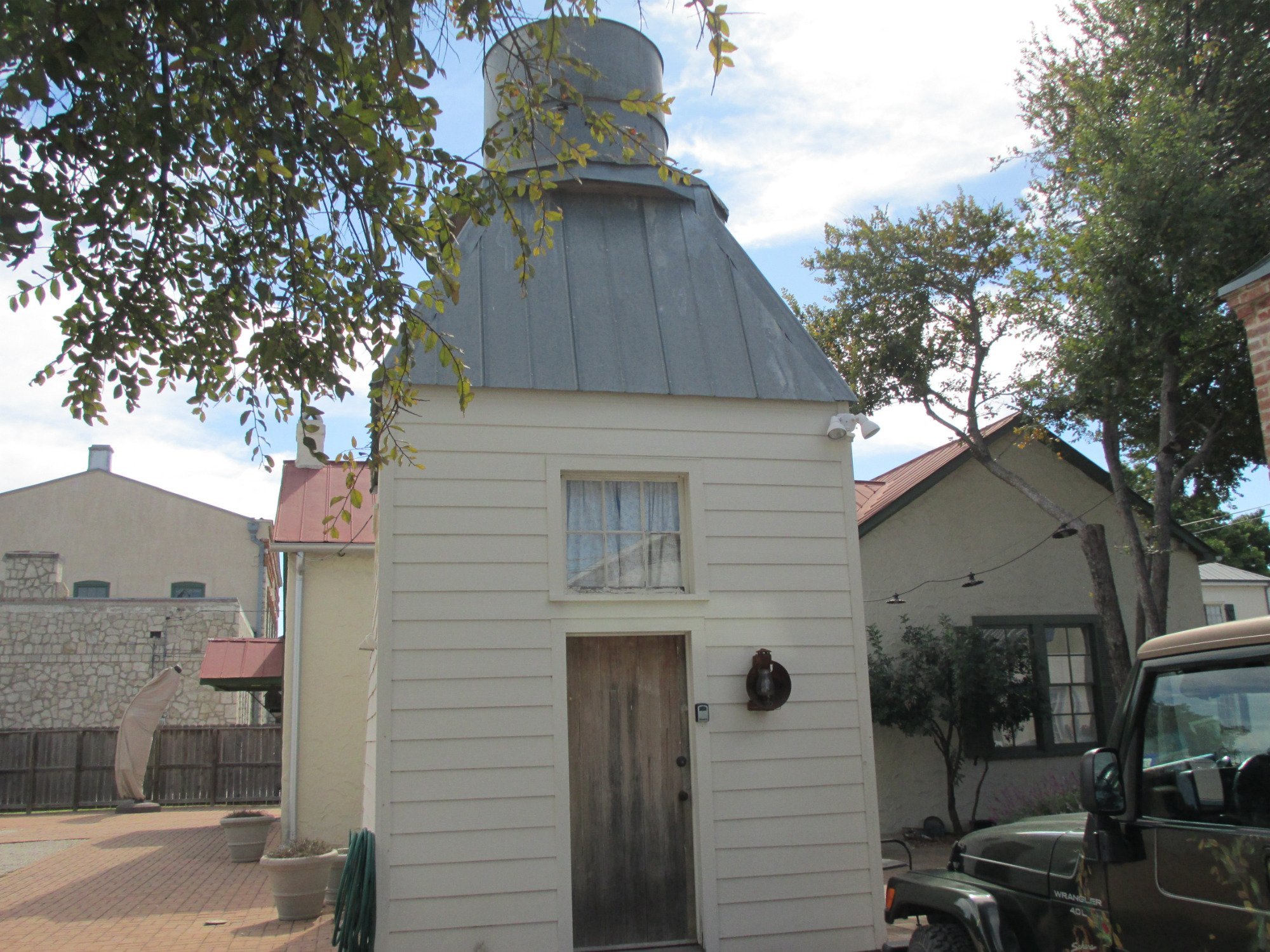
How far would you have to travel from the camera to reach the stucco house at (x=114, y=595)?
884 inches

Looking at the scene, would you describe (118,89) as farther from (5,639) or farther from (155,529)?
(155,529)

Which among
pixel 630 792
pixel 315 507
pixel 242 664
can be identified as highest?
pixel 315 507

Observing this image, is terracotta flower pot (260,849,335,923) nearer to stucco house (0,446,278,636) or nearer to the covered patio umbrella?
the covered patio umbrella

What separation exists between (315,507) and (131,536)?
62.2ft

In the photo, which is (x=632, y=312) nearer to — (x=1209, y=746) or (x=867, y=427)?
(x=867, y=427)

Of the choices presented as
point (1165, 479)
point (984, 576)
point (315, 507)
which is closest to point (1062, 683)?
point (984, 576)

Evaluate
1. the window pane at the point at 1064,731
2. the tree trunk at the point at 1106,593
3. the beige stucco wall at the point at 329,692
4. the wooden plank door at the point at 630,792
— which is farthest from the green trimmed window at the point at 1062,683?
the beige stucco wall at the point at 329,692

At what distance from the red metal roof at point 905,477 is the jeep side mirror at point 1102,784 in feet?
27.2

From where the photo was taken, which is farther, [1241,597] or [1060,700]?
[1241,597]

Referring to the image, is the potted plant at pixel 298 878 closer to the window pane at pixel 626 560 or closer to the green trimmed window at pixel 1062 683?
the window pane at pixel 626 560

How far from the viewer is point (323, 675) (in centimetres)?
1131

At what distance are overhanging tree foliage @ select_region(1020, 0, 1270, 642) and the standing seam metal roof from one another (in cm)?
425

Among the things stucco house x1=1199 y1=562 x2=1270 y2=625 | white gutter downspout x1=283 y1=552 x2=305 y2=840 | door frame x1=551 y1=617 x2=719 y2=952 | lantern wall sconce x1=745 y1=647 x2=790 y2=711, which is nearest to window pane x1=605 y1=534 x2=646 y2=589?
door frame x1=551 y1=617 x2=719 y2=952

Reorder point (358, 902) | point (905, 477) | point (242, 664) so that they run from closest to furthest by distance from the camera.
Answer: point (358, 902) → point (242, 664) → point (905, 477)
